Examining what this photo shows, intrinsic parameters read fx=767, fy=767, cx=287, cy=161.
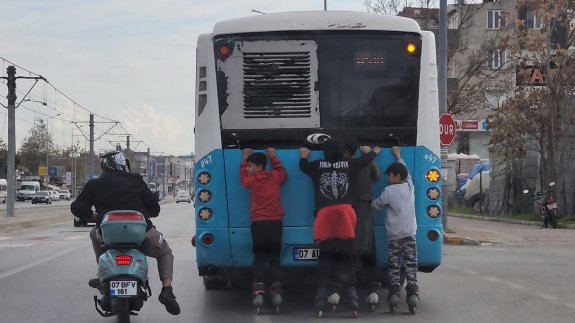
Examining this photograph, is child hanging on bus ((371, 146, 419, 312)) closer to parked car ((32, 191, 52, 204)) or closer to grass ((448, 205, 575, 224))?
grass ((448, 205, 575, 224))

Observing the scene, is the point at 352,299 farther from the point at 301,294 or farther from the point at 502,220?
the point at 502,220

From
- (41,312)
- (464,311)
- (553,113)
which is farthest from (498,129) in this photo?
(41,312)

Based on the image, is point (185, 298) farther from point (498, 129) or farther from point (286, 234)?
point (498, 129)

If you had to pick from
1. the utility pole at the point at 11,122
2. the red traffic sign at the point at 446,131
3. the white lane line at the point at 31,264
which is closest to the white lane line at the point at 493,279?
the red traffic sign at the point at 446,131

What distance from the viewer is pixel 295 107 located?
8445 mm

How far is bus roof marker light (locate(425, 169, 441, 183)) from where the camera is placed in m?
8.52

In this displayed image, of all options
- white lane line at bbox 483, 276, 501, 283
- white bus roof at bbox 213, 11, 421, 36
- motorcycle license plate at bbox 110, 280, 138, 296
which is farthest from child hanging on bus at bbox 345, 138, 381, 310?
white lane line at bbox 483, 276, 501, 283

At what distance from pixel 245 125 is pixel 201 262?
1591 mm

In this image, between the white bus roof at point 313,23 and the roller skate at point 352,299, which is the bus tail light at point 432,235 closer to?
the roller skate at point 352,299

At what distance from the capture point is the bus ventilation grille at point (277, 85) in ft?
27.7

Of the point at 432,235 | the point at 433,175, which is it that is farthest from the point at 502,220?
the point at 433,175

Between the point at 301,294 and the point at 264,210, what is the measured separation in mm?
2427

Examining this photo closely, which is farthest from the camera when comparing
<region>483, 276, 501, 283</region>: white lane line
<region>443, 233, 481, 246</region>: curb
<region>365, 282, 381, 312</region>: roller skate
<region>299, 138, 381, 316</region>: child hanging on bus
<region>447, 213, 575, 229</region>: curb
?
<region>447, 213, 575, 229</region>: curb

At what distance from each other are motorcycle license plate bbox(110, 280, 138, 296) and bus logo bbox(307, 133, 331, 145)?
262 centimetres
